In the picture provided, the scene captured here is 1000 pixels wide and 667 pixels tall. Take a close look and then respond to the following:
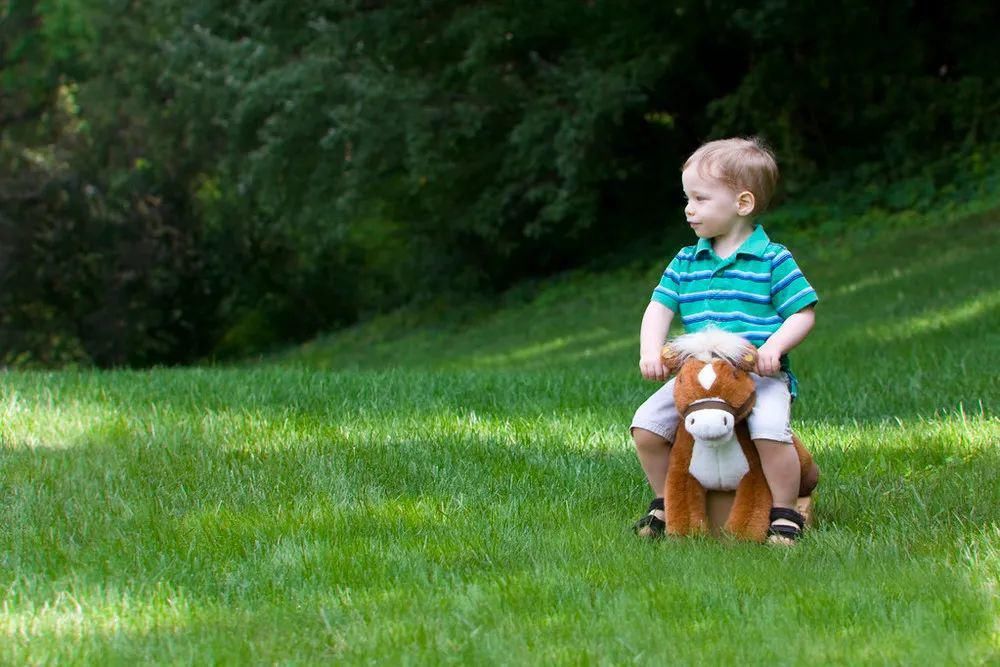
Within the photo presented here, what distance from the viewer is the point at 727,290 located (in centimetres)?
475

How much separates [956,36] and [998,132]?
2.50 m

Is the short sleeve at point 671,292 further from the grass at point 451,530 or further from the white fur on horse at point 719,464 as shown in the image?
the grass at point 451,530

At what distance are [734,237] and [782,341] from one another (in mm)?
498

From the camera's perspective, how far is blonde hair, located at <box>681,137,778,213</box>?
4.75m

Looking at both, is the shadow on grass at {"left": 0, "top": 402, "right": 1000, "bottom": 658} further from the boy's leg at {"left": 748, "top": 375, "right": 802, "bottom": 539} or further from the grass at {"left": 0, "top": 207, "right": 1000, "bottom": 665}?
the boy's leg at {"left": 748, "top": 375, "right": 802, "bottom": 539}

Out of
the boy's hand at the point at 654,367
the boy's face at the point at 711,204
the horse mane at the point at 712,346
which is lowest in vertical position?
the boy's hand at the point at 654,367

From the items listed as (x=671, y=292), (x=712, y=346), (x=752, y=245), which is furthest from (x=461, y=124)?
(x=712, y=346)

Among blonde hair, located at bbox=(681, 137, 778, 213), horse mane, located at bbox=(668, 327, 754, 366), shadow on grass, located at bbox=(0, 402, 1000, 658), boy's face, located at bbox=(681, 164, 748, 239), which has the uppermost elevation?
blonde hair, located at bbox=(681, 137, 778, 213)

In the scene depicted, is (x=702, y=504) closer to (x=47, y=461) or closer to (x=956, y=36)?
(x=47, y=461)

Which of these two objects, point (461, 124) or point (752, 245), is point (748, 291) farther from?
point (461, 124)

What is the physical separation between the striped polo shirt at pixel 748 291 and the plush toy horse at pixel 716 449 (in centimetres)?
15

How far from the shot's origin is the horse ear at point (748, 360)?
452cm

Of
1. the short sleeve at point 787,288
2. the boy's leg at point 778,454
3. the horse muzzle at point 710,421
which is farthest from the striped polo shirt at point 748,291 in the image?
the horse muzzle at point 710,421

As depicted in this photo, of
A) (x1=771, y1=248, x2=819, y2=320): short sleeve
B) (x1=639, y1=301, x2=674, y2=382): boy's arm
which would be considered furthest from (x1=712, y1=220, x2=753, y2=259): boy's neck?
(x1=639, y1=301, x2=674, y2=382): boy's arm
